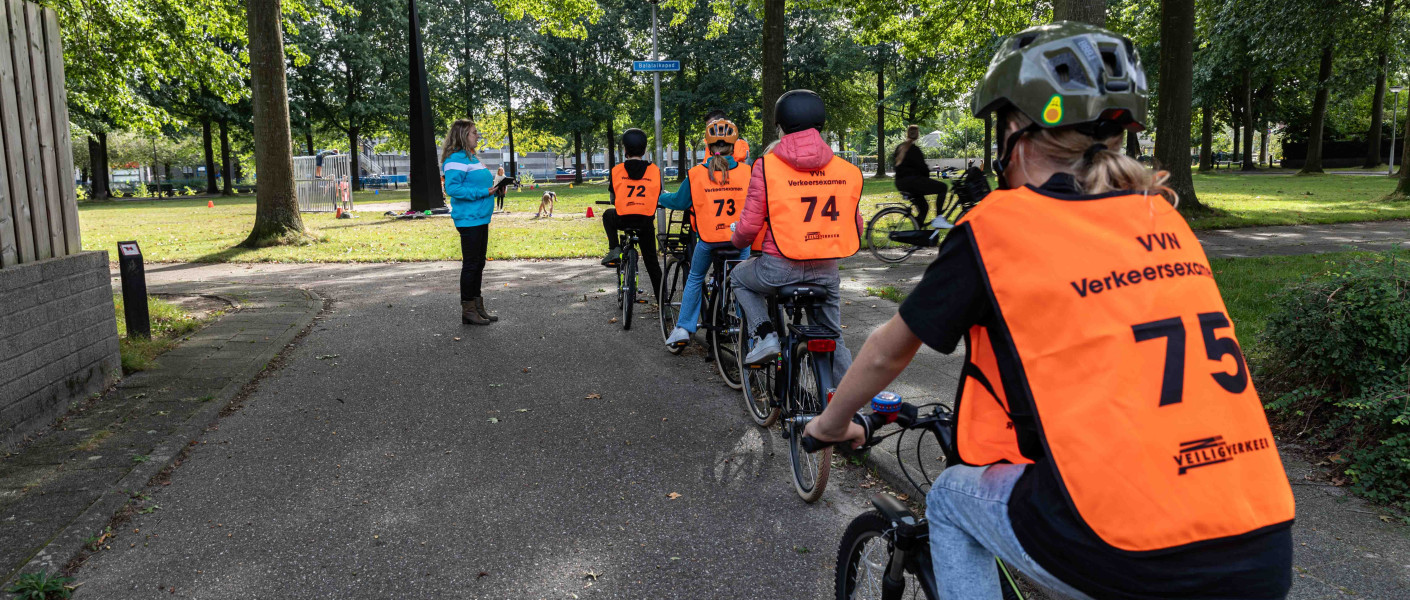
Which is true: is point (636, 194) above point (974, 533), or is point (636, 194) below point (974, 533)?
above

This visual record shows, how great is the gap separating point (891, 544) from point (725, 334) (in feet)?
14.2

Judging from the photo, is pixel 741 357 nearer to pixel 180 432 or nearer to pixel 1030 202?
pixel 180 432

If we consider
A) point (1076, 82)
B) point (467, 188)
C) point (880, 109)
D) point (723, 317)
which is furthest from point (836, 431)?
point (880, 109)

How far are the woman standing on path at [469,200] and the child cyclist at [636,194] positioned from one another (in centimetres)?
122

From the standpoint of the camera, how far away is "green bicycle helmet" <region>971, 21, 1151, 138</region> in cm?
160

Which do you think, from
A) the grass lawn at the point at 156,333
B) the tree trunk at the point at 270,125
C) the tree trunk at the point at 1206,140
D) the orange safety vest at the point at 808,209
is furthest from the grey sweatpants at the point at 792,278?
the tree trunk at the point at 1206,140

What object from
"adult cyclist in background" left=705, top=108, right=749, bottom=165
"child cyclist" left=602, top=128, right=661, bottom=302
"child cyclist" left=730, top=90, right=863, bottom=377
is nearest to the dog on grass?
"child cyclist" left=602, top=128, right=661, bottom=302

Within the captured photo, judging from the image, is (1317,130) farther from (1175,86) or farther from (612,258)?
(612,258)

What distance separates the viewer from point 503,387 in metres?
6.53

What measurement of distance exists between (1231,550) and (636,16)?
161 ft

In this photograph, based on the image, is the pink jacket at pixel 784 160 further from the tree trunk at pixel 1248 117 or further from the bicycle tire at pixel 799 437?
the tree trunk at pixel 1248 117

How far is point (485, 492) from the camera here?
14.5 feet

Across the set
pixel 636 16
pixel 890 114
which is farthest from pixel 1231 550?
pixel 890 114

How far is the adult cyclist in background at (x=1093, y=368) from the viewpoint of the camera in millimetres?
1346
